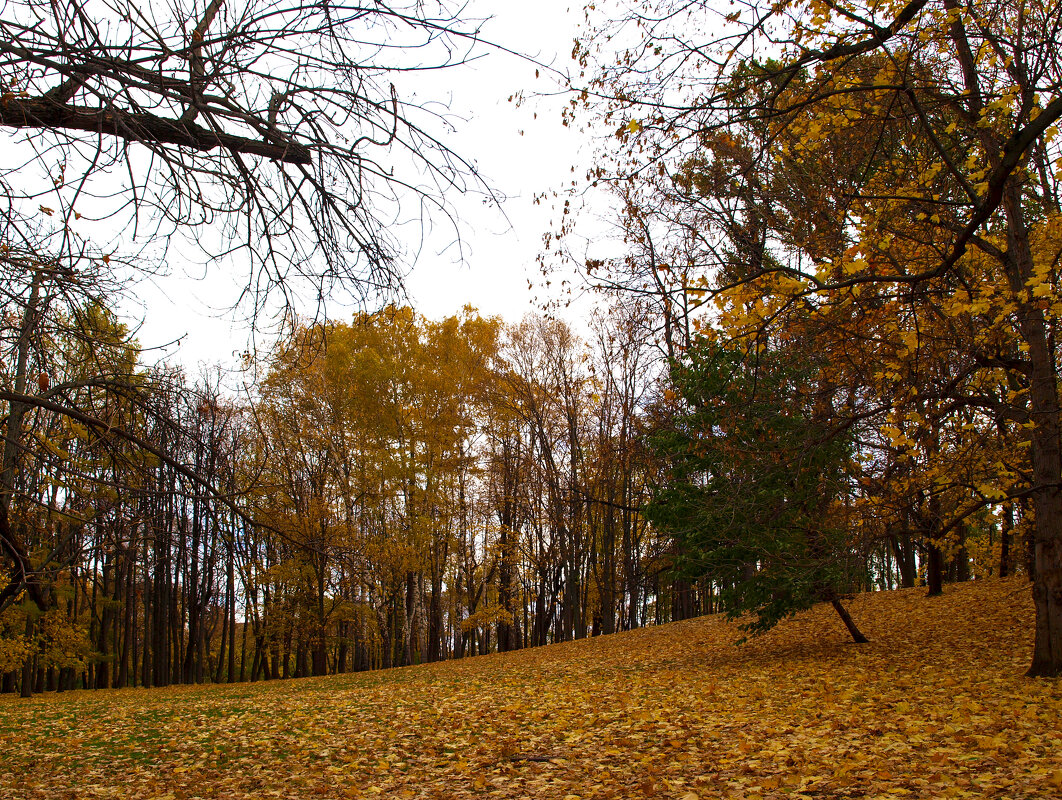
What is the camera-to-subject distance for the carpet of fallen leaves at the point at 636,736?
435 centimetres

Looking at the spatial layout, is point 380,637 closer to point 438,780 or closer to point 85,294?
point 438,780

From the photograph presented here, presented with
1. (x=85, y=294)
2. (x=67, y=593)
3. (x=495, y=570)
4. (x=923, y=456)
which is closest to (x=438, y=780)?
(x=85, y=294)

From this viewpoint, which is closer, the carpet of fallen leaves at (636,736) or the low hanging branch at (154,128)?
the low hanging branch at (154,128)

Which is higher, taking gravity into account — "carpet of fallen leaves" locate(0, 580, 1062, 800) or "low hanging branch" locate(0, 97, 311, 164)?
"low hanging branch" locate(0, 97, 311, 164)

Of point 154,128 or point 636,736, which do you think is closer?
point 154,128

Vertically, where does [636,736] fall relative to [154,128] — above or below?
below

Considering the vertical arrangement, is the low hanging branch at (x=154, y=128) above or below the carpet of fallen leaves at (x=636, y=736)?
above

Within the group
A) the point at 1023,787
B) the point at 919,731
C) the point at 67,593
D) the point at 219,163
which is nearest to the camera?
the point at 219,163

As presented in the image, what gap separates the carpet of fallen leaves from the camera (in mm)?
4348

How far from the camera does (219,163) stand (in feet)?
9.34

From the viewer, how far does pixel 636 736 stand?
228 inches

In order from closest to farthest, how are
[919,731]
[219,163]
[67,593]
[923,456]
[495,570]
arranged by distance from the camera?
[219,163] < [919,731] < [923,456] < [67,593] < [495,570]

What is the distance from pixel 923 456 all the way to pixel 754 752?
244 inches

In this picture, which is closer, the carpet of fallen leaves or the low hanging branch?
the low hanging branch
